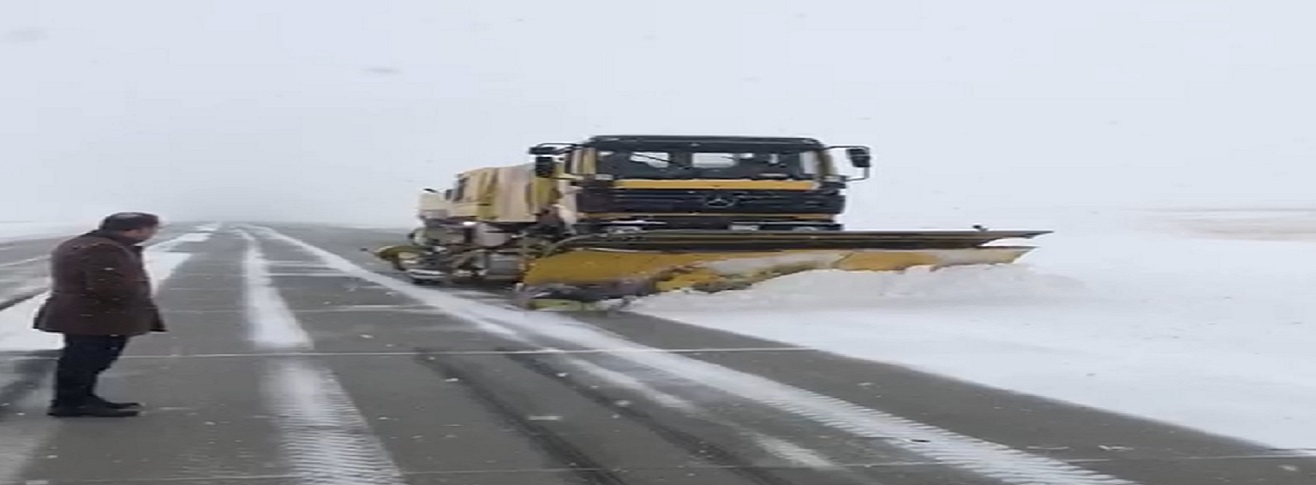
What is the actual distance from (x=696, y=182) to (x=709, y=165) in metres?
0.41

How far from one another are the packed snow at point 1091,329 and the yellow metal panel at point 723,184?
1.71 m

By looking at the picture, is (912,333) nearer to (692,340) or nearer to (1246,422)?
(692,340)

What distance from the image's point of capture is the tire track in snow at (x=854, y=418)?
6.48 m

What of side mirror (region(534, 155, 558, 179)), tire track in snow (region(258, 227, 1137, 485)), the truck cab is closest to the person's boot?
tire track in snow (region(258, 227, 1137, 485))

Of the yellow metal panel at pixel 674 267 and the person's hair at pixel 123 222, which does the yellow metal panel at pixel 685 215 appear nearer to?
the yellow metal panel at pixel 674 267

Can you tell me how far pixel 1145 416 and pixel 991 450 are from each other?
1.51 m

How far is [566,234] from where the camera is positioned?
→ 58.3ft

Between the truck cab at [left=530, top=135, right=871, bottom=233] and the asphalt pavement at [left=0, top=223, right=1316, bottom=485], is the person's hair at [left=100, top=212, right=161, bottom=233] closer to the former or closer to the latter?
the asphalt pavement at [left=0, top=223, right=1316, bottom=485]

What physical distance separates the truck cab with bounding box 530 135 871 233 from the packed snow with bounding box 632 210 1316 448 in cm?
156

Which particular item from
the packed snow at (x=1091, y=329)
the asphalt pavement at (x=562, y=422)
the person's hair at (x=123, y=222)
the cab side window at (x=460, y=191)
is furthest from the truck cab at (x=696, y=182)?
the person's hair at (x=123, y=222)

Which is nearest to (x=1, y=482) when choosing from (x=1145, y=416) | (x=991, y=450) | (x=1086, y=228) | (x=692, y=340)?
(x=991, y=450)

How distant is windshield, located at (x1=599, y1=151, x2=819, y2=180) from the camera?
17.2 m

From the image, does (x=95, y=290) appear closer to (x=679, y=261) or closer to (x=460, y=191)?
(x=679, y=261)

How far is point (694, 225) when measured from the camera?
56.2ft
